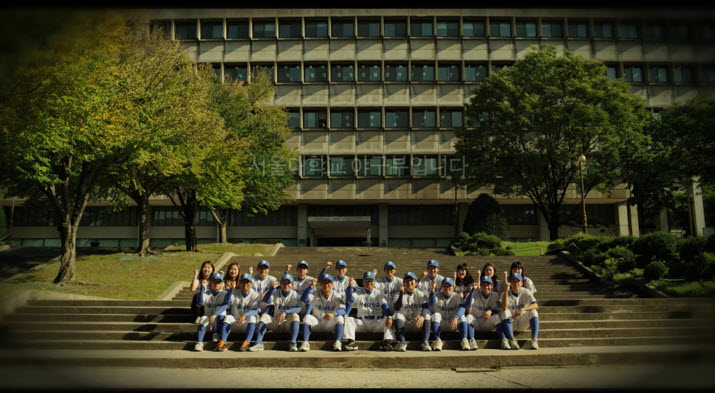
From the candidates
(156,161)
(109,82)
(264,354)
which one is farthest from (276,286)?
(156,161)

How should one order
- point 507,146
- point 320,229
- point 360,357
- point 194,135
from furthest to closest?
point 320,229, point 507,146, point 194,135, point 360,357

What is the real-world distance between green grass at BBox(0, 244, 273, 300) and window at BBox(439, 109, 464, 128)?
2886 cm

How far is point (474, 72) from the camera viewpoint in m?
48.9

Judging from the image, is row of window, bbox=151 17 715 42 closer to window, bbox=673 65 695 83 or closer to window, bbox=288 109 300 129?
window, bbox=288 109 300 129

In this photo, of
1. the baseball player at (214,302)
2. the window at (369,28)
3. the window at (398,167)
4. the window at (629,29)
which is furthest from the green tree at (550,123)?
the window at (629,29)

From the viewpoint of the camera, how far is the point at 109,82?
55.8 feet

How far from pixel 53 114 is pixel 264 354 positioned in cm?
1051

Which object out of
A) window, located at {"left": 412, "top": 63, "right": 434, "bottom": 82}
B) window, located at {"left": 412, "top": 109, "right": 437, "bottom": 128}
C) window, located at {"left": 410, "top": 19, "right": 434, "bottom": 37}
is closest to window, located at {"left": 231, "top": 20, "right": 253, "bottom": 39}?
window, located at {"left": 410, "top": 19, "right": 434, "bottom": 37}

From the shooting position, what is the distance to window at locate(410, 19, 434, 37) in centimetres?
4916

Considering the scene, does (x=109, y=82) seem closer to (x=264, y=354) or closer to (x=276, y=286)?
(x=276, y=286)

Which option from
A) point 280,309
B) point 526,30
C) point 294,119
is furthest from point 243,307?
point 526,30

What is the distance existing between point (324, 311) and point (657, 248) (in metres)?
13.0

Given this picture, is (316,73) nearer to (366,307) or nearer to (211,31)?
(211,31)

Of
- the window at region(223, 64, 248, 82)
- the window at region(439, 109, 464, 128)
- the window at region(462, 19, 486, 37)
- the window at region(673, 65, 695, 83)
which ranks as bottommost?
the window at region(673, 65, 695, 83)
